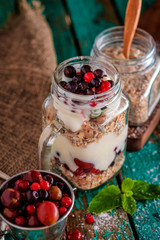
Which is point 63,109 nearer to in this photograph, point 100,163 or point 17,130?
point 100,163

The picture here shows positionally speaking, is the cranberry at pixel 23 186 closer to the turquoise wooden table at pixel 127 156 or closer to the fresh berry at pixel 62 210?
the fresh berry at pixel 62 210

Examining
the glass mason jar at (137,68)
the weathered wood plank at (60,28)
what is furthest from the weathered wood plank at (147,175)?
the weathered wood plank at (60,28)

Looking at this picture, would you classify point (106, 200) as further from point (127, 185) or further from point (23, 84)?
point (23, 84)

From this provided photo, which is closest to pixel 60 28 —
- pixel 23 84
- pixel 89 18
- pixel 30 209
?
pixel 89 18

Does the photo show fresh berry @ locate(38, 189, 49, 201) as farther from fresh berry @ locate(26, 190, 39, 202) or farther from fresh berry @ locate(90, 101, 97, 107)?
fresh berry @ locate(90, 101, 97, 107)

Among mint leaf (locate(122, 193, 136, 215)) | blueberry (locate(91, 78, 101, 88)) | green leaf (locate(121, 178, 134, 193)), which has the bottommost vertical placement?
mint leaf (locate(122, 193, 136, 215))

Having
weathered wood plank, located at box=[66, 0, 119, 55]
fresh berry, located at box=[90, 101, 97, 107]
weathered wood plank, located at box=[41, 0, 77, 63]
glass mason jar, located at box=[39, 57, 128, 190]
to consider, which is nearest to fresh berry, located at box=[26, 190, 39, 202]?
glass mason jar, located at box=[39, 57, 128, 190]

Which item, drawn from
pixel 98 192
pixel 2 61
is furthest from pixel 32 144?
pixel 2 61
